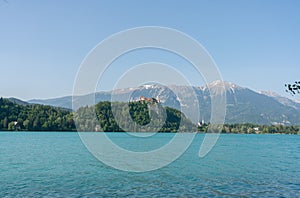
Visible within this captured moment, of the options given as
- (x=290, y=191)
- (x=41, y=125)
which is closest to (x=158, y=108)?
(x=41, y=125)

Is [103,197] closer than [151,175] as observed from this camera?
Yes

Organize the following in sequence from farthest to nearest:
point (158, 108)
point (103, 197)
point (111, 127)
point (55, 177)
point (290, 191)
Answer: point (111, 127) < point (158, 108) < point (55, 177) < point (290, 191) < point (103, 197)

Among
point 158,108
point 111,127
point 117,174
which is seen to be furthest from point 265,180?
point 111,127

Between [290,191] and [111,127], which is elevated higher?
[111,127]

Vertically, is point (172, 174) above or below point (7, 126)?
below

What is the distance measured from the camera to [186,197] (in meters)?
20.6

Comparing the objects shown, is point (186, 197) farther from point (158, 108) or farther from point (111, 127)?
point (111, 127)

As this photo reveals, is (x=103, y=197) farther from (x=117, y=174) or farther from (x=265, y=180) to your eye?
(x=265, y=180)

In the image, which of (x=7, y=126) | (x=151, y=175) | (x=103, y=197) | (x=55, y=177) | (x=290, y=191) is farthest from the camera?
(x=7, y=126)

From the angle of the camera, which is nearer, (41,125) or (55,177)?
(55,177)

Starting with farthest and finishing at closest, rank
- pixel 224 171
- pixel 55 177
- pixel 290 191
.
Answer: pixel 224 171 → pixel 55 177 → pixel 290 191

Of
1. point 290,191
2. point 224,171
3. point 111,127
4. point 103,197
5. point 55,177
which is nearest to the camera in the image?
point 103,197

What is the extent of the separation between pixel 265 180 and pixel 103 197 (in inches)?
554

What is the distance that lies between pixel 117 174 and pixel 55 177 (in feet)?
16.8
